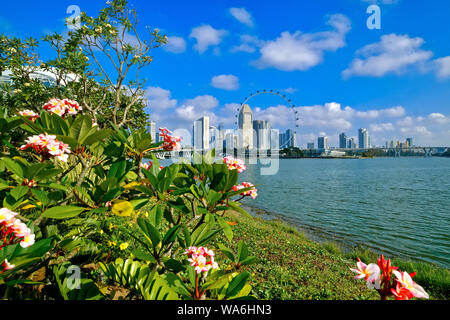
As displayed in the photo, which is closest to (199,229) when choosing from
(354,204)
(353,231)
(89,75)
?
(89,75)

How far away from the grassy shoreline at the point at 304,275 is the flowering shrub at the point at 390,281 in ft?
6.20

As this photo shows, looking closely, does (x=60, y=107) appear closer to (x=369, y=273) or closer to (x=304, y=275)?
(x=369, y=273)

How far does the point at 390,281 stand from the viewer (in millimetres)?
905

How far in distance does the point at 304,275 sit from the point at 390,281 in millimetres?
2957

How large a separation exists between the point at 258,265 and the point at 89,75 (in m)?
4.68

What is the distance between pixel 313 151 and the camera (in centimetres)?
8212

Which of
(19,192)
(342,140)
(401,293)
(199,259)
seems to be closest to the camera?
(401,293)

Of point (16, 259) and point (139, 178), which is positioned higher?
point (139, 178)

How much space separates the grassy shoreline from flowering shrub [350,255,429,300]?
1.89 meters

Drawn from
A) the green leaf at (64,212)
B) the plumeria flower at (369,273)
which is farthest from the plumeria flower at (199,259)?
the plumeria flower at (369,273)

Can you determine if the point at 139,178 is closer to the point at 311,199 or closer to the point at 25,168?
the point at 25,168

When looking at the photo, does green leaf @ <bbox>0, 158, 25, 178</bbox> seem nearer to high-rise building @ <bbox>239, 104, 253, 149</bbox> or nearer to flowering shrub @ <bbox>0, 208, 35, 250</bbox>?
flowering shrub @ <bbox>0, 208, 35, 250</bbox>

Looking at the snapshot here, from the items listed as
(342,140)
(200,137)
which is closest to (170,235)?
(200,137)

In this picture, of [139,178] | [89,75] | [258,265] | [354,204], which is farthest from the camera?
[354,204]
